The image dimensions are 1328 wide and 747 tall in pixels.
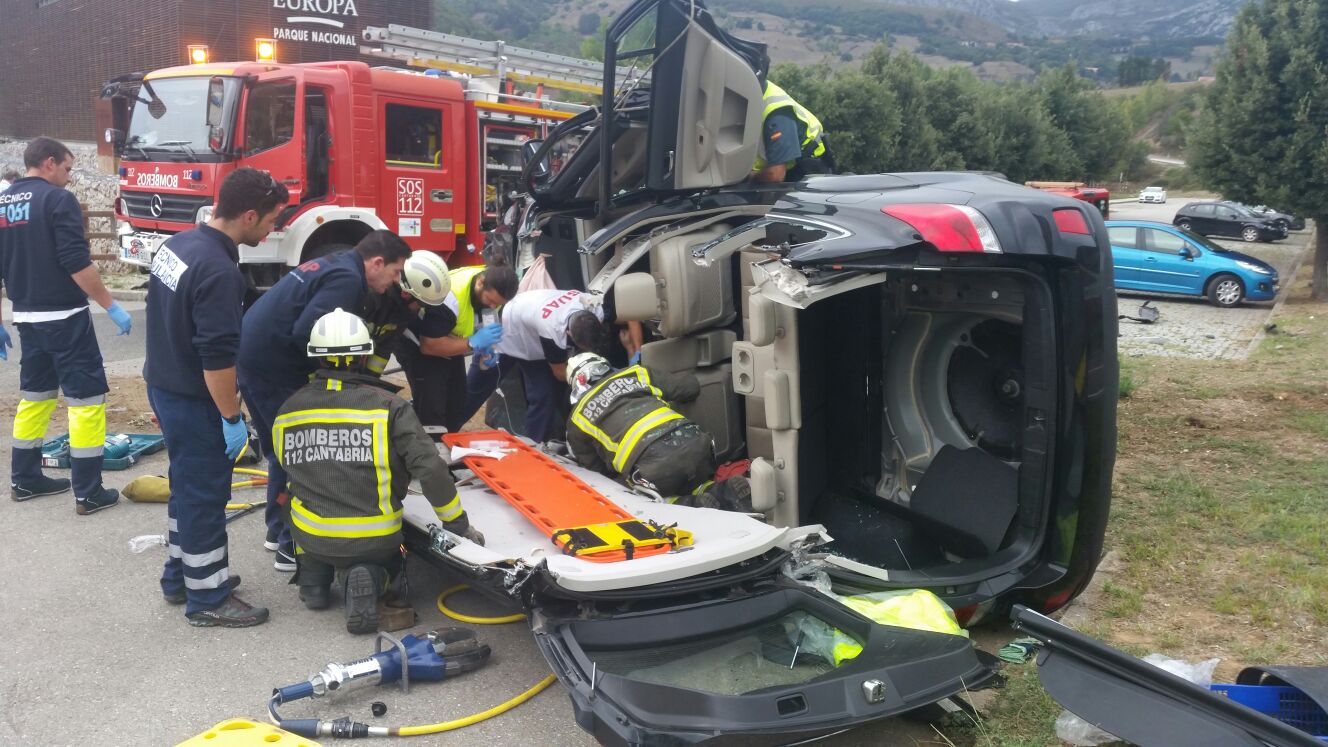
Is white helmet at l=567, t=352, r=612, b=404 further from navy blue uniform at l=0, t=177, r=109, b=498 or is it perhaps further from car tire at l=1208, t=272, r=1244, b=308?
car tire at l=1208, t=272, r=1244, b=308

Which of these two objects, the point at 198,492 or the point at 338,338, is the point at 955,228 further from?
the point at 198,492

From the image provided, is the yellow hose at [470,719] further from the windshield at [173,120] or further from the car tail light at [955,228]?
the windshield at [173,120]

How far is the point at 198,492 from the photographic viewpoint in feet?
13.0

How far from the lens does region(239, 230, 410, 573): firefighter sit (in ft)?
13.6

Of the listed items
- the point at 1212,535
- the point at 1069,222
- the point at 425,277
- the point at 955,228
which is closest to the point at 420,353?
the point at 425,277

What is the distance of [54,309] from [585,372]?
2.99 m

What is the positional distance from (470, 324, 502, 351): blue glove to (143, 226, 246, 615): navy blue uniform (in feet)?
5.31

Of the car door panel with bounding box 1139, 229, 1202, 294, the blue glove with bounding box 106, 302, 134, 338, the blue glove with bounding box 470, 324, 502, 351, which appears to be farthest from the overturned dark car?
the car door panel with bounding box 1139, 229, 1202, 294

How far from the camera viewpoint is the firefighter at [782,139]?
4879 mm

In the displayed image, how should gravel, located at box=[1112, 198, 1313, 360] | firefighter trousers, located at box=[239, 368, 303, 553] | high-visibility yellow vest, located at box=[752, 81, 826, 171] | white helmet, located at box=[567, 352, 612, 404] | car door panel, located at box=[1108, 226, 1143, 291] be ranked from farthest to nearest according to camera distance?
car door panel, located at box=[1108, 226, 1143, 291] → gravel, located at box=[1112, 198, 1313, 360] → high-visibility yellow vest, located at box=[752, 81, 826, 171] → white helmet, located at box=[567, 352, 612, 404] → firefighter trousers, located at box=[239, 368, 303, 553]

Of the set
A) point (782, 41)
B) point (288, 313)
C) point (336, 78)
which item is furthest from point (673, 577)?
point (782, 41)

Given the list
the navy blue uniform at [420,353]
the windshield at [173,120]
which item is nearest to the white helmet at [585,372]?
the navy blue uniform at [420,353]

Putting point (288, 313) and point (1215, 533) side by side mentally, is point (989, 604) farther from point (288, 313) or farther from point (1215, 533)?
point (288, 313)

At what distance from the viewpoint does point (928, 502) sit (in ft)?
12.8
